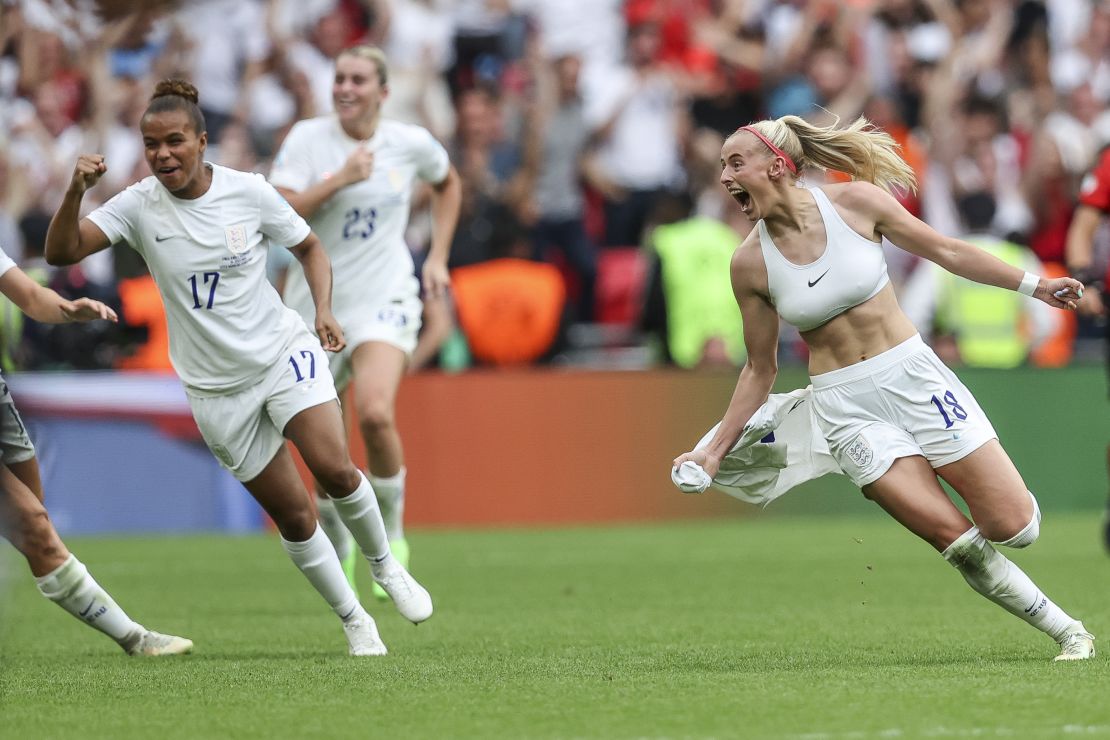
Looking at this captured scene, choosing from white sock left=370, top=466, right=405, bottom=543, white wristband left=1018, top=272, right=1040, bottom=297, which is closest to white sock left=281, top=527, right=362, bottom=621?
white sock left=370, top=466, right=405, bottom=543

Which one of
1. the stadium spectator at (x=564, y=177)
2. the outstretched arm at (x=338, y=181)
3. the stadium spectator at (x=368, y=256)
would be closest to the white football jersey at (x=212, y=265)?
the outstretched arm at (x=338, y=181)

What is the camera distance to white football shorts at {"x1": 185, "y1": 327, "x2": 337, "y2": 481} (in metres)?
7.50

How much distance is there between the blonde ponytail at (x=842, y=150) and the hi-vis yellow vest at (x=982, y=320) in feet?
29.8

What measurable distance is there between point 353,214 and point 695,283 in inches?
265

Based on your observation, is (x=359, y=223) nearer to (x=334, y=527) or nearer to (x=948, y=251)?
(x=334, y=527)

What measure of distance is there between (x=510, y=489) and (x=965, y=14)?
7102 millimetres

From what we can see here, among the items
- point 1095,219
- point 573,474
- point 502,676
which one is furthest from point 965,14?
point 502,676

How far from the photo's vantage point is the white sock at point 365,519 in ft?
25.3

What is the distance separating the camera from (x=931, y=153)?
57.6 ft

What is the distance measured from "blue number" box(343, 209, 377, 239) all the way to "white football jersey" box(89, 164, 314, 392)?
2.02 meters

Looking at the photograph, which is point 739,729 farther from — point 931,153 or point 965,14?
point 965,14

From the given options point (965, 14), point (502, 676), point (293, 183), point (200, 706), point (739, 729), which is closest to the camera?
point (739, 729)

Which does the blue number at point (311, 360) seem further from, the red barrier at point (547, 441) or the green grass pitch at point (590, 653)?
the red barrier at point (547, 441)

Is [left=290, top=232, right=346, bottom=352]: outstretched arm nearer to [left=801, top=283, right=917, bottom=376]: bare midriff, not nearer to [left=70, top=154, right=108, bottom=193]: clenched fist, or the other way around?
[left=70, top=154, right=108, bottom=193]: clenched fist
